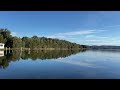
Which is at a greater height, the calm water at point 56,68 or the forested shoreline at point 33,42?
the forested shoreline at point 33,42

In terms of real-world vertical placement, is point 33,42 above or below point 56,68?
above

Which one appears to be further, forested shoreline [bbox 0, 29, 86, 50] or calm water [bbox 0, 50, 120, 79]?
forested shoreline [bbox 0, 29, 86, 50]

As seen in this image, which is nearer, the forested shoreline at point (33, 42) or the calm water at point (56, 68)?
the calm water at point (56, 68)

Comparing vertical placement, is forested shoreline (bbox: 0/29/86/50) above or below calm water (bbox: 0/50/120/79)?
above

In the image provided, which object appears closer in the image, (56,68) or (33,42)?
(56,68)
